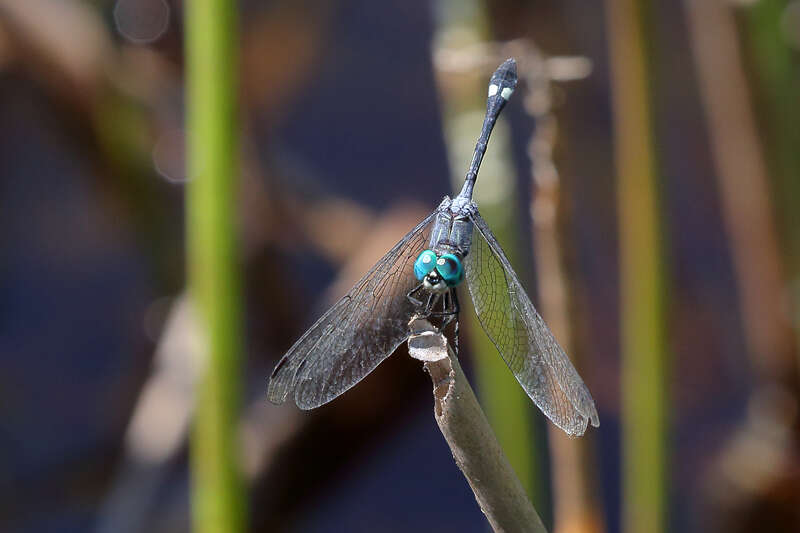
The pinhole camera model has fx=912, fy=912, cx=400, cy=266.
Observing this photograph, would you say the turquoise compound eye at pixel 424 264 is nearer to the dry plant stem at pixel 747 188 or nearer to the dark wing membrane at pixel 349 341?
the dark wing membrane at pixel 349 341

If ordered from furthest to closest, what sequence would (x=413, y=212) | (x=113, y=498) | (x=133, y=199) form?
(x=133, y=199), (x=413, y=212), (x=113, y=498)

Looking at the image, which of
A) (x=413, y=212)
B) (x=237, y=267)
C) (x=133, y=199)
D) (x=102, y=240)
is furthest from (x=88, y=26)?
(x=237, y=267)

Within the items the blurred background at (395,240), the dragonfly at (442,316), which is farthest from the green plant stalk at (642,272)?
the dragonfly at (442,316)

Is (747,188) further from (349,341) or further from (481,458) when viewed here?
(481,458)

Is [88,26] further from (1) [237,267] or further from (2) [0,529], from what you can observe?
(1) [237,267]

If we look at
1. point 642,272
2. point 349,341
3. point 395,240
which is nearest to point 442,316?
point 349,341

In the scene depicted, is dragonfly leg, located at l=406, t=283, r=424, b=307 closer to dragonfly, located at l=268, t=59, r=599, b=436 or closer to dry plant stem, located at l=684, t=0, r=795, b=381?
dragonfly, located at l=268, t=59, r=599, b=436

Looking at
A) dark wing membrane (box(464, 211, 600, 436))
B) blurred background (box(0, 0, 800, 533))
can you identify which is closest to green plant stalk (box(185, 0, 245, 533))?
blurred background (box(0, 0, 800, 533))
